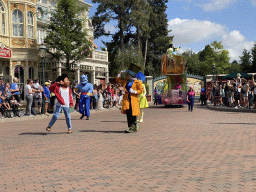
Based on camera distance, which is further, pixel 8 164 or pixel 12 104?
pixel 12 104

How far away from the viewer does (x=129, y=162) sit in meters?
5.87

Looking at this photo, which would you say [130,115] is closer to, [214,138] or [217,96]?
[214,138]

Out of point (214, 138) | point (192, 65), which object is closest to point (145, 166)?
point (214, 138)

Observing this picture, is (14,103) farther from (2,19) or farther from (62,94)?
(2,19)

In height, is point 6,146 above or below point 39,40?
below

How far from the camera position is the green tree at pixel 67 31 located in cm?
2462

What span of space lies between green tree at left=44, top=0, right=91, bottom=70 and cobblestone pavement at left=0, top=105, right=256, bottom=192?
53.4 feet

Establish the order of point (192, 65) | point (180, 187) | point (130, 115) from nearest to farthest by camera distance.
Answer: point (180, 187), point (130, 115), point (192, 65)

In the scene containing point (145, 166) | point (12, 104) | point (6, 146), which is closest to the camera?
point (145, 166)

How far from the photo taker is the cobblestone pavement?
4.48m

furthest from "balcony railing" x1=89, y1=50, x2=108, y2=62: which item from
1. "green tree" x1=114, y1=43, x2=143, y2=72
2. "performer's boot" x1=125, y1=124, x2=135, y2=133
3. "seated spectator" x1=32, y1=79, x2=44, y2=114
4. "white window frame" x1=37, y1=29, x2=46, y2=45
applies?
"performer's boot" x1=125, y1=124, x2=135, y2=133

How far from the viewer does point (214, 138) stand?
340 inches

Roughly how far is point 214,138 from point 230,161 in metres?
2.80

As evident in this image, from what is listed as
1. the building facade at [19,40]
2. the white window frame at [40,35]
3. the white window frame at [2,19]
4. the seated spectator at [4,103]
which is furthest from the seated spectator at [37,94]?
the white window frame at [40,35]
